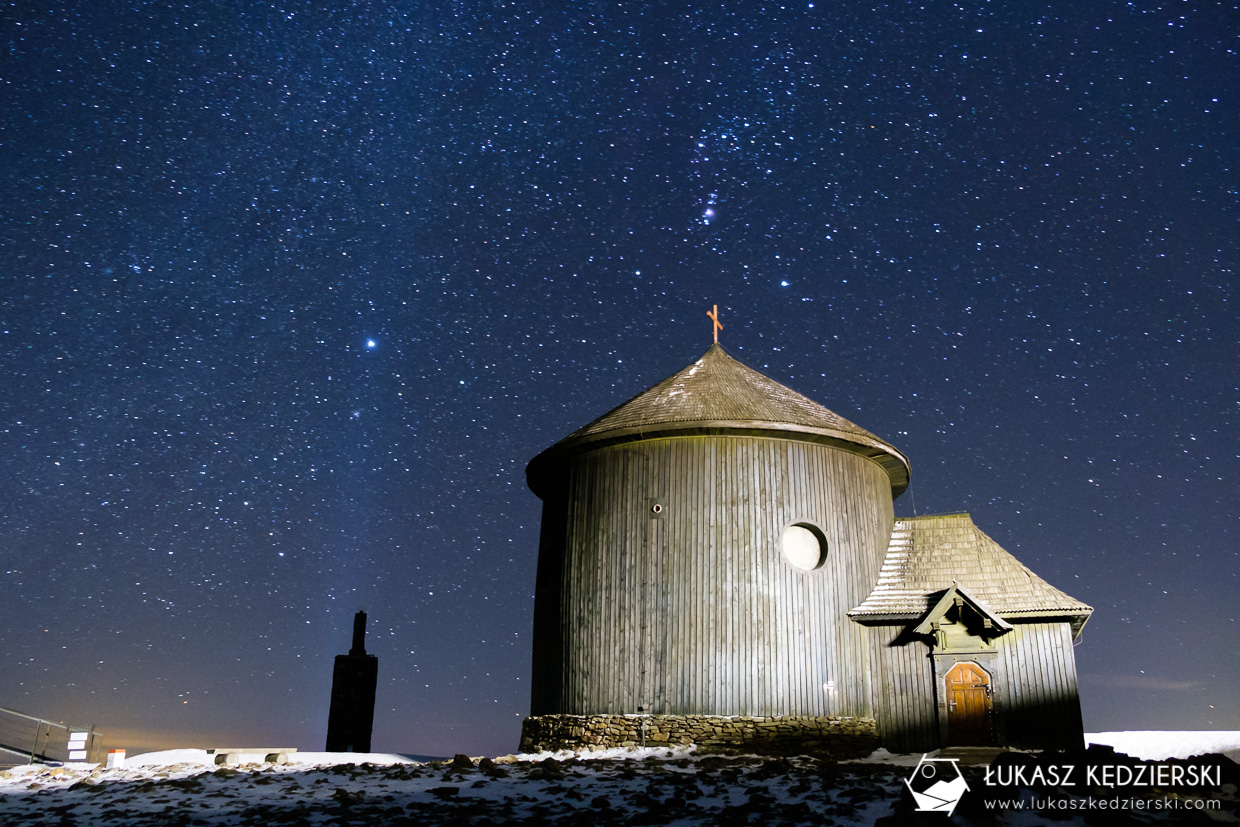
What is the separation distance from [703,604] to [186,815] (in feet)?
36.2

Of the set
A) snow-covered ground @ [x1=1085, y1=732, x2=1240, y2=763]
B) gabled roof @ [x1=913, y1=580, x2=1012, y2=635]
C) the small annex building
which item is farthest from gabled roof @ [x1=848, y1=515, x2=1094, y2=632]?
snow-covered ground @ [x1=1085, y1=732, x2=1240, y2=763]

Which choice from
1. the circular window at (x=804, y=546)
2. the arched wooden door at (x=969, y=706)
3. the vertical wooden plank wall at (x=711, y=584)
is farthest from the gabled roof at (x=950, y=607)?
the circular window at (x=804, y=546)

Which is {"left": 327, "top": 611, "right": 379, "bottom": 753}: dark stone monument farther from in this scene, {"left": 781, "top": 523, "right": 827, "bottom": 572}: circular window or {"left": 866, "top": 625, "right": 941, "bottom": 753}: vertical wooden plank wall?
{"left": 866, "top": 625, "right": 941, "bottom": 753}: vertical wooden plank wall

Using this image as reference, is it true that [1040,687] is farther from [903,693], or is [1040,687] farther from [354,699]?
[354,699]

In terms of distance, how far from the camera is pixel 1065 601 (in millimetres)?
19125

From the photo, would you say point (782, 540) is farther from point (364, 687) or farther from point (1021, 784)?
point (364, 687)

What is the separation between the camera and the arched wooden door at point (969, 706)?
1889 cm

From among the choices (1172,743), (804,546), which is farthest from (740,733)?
(1172,743)

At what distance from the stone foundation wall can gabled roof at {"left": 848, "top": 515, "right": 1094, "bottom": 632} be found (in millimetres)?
2500

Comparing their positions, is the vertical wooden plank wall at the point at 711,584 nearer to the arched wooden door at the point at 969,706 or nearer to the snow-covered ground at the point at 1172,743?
the arched wooden door at the point at 969,706

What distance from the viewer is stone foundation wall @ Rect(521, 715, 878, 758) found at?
18500mm

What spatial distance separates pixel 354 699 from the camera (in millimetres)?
24109

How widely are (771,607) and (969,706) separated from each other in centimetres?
446

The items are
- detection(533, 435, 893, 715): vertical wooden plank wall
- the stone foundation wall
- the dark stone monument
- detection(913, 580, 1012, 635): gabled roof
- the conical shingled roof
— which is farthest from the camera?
the dark stone monument
